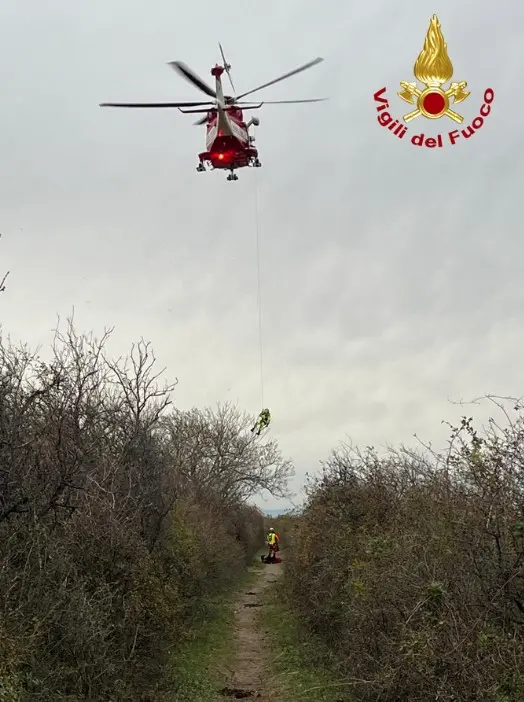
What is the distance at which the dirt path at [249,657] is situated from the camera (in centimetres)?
1045

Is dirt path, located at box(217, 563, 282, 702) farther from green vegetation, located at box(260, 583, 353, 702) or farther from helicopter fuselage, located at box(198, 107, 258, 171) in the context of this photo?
helicopter fuselage, located at box(198, 107, 258, 171)

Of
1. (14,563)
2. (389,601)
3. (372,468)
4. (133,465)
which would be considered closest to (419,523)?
(389,601)

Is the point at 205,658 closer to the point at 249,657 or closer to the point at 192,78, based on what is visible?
the point at 249,657

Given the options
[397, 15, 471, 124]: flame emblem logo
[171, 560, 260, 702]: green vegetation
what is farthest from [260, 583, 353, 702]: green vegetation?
[397, 15, 471, 124]: flame emblem logo

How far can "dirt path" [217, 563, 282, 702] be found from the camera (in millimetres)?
10445


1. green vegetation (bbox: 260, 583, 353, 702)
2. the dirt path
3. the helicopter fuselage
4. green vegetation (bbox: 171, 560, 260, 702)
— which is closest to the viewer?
green vegetation (bbox: 260, 583, 353, 702)

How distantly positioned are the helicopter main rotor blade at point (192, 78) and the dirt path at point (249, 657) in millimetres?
10411

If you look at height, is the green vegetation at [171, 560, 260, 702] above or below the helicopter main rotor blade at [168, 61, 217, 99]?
below

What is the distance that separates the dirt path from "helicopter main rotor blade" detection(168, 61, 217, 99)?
10.4 meters

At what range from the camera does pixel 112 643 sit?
370 inches

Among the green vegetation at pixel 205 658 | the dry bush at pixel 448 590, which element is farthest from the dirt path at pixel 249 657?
the dry bush at pixel 448 590

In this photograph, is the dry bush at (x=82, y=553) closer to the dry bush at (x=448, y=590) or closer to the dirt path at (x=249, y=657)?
the dirt path at (x=249, y=657)

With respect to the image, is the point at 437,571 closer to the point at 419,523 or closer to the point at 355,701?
the point at 419,523

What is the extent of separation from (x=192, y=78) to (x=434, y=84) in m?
4.50
